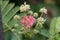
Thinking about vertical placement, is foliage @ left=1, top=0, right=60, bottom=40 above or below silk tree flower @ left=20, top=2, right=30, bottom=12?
below

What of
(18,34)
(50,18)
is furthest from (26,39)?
(50,18)

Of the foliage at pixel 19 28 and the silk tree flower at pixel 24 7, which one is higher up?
the silk tree flower at pixel 24 7

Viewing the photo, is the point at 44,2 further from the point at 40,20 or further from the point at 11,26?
the point at 11,26

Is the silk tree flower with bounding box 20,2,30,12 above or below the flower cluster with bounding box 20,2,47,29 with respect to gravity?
above

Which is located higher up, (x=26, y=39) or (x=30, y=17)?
(x=30, y=17)

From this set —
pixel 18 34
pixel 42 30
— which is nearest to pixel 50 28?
pixel 42 30

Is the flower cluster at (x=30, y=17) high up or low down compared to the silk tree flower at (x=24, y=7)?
down

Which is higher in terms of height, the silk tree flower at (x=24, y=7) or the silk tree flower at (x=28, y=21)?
the silk tree flower at (x=24, y=7)

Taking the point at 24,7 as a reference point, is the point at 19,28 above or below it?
below

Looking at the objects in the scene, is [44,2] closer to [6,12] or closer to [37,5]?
[37,5]
